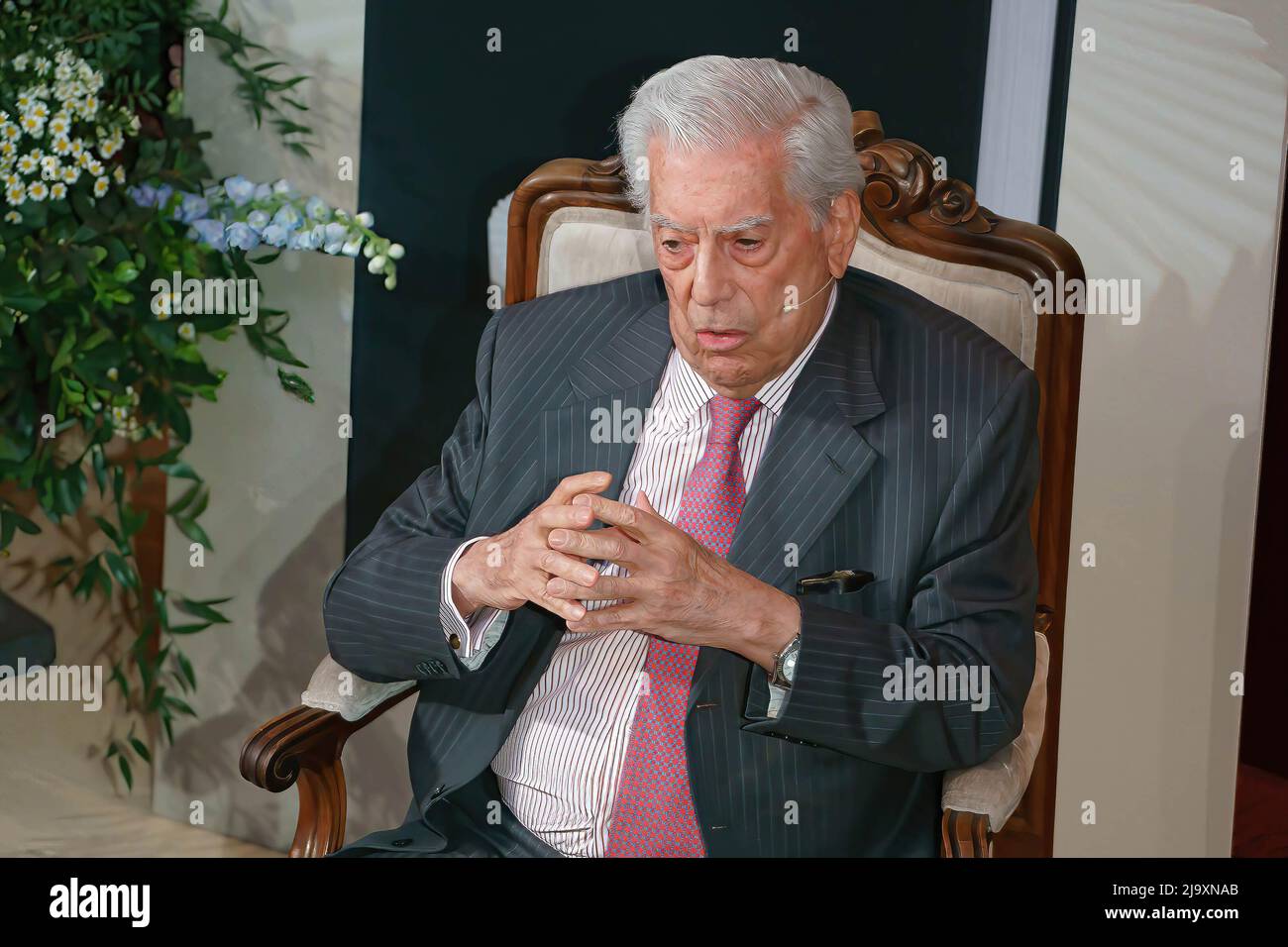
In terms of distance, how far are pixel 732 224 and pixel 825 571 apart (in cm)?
58

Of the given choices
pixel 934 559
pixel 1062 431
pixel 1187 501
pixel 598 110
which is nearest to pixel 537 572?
pixel 934 559

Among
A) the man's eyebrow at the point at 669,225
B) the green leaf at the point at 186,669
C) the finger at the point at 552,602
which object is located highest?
the man's eyebrow at the point at 669,225

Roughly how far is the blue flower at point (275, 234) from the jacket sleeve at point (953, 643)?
150 centimetres

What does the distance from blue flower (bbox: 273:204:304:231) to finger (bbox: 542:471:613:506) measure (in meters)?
1.23

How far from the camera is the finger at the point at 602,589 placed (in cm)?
188

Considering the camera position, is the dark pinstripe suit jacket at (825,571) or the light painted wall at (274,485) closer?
the dark pinstripe suit jacket at (825,571)

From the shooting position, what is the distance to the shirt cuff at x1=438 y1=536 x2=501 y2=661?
207 centimetres

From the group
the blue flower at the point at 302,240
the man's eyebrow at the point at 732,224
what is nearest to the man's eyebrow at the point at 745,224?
the man's eyebrow at the point at 732,224

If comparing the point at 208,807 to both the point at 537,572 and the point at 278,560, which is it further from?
the point at 537,572

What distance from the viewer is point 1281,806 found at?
9.30 ft

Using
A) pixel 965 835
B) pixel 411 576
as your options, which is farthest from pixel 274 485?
pixel 965 835

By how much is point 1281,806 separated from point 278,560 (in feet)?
7.96

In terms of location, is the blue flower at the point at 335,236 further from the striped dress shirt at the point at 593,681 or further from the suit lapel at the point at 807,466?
the suit lapel at the point at 807,466

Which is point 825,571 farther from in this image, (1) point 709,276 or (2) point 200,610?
(2) point 200,610
